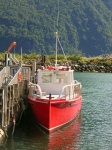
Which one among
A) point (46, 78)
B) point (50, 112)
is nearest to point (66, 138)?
point (50, 112)

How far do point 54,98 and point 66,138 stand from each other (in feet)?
8.82

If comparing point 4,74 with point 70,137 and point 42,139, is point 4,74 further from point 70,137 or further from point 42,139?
point 70,137

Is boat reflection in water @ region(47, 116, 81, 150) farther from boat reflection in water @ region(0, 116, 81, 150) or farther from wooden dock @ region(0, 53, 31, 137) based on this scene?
wooden dock @ region(0, 53, 31, 137)

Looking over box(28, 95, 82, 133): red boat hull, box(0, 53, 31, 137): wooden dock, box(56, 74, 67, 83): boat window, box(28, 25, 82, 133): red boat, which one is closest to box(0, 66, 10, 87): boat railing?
box(0, 53, 31, 137): wooden dock

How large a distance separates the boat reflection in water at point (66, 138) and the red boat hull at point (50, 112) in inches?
19.0

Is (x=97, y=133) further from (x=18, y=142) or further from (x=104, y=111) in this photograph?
(x=104, y=111)

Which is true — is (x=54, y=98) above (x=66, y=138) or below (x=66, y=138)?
above

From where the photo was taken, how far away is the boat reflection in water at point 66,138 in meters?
21.0

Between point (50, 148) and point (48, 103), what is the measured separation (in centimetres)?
292

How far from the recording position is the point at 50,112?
74.1 feet

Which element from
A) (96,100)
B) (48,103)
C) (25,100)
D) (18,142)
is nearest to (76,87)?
(25,100)

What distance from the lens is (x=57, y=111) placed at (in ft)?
75.9

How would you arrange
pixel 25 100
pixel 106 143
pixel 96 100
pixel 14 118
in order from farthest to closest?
pixel 96 100 → pixel 25 100 → pixel 14 118 → pixel 106 143

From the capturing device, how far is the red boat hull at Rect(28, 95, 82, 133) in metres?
22.7
